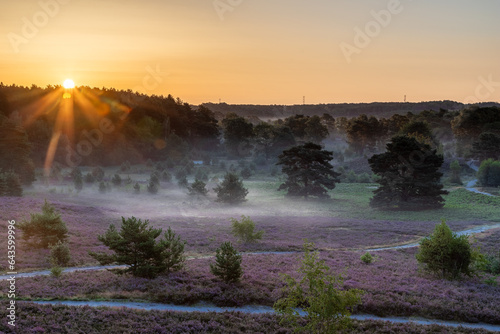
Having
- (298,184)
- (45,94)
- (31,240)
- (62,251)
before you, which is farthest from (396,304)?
(45,94)

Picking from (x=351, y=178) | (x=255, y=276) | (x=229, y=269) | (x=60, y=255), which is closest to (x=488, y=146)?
(x=351, y=178)

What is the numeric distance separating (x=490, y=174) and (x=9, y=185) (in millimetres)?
68076

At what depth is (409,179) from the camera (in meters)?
58.1

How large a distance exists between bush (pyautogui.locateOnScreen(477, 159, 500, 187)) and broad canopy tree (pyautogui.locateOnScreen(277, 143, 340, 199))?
2398cm

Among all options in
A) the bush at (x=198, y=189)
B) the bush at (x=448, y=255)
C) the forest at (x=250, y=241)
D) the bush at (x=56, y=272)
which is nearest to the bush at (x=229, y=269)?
the forest at (x=250, y=241)

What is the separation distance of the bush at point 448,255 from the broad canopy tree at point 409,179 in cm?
3420

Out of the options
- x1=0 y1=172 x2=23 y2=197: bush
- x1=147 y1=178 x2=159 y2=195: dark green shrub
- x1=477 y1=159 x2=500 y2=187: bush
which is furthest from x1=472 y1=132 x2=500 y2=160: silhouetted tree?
x1=0 y1=172 x2=23 y2=197: bush

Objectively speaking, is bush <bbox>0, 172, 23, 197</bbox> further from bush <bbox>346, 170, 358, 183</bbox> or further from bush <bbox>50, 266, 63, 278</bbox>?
bush <bbox>346, 170, 358, 183</bbox>

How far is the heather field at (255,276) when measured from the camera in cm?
1611

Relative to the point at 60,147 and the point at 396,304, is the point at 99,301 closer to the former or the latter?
the point at 396,304

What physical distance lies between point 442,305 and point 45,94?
12198 cm

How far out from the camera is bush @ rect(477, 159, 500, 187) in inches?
2782

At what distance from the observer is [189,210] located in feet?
176

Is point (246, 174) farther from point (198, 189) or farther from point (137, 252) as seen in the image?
point (137, 252)
